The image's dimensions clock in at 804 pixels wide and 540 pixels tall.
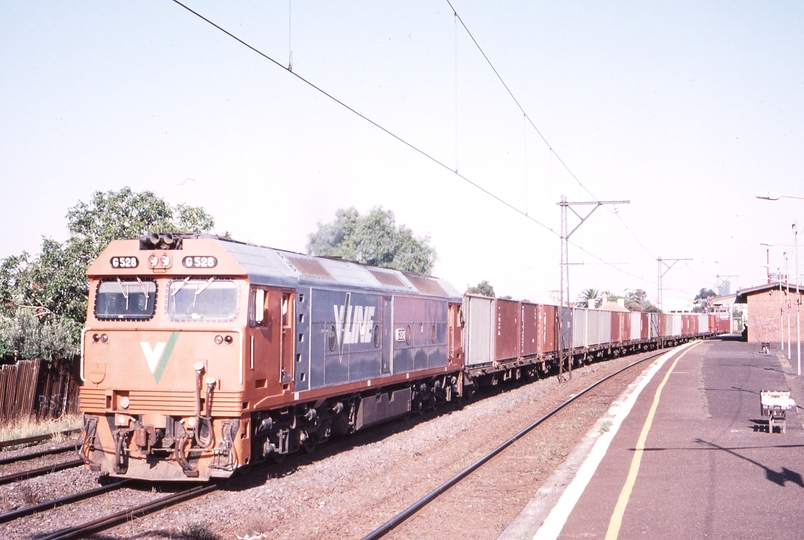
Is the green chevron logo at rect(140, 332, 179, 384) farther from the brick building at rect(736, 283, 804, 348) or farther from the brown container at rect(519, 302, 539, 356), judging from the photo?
the brick building at rect(736, 283, 804, 348)

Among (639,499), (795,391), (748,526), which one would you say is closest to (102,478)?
(639,499)

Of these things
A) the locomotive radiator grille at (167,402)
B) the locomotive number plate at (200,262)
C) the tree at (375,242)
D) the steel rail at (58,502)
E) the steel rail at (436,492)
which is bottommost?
the steel rail at (58,502)

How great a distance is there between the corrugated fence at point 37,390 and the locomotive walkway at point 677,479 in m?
13.0

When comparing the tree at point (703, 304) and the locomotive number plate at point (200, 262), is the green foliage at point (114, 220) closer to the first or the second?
the locomotive number plate at point (200, 262)

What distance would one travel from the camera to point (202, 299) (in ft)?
34.2

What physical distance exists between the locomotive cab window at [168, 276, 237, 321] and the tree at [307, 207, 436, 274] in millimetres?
51861

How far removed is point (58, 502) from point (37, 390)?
957cm

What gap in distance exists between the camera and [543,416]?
1778 centimetres

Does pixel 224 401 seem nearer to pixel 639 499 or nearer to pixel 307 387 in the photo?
pixel 307 387

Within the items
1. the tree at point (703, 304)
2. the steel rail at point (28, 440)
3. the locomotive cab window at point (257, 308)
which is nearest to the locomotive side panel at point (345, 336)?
the locomotive cab window at point (257, 308)

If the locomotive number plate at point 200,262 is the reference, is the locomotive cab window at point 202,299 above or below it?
below

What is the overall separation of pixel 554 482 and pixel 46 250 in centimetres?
1802

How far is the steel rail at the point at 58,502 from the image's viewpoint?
28.5 feet

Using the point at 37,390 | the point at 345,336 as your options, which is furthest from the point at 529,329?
the point at 37,390
